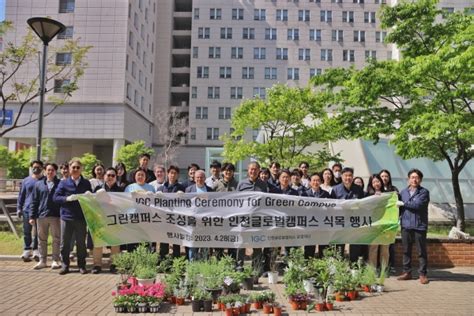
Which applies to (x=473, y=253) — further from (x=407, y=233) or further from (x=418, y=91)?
(x=418, y=91)

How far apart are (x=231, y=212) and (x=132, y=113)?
43.7m

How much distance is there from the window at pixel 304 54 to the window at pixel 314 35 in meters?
1.83

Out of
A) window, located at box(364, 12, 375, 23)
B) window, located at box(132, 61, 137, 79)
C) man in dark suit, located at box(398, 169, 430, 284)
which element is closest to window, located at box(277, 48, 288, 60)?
window, located at box(364, 12, 375, 23)

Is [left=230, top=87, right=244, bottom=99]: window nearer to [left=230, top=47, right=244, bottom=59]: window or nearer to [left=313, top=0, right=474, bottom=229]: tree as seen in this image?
[left=230, top=47, right=244, bottom=59]: window

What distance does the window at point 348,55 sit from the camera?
65.6 metres

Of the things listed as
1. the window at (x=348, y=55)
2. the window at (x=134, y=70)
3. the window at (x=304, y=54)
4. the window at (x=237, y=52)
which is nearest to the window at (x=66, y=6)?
the window at (x=134, y=70)

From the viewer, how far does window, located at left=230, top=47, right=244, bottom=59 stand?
6581cm

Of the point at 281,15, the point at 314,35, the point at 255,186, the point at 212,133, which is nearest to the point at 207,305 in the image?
the point at 255,186

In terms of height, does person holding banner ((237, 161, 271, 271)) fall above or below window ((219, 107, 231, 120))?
below

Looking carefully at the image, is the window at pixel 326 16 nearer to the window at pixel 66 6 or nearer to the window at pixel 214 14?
the window at pixel 214 14

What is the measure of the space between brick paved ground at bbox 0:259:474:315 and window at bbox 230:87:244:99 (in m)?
57.5

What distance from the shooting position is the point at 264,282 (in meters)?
8.25

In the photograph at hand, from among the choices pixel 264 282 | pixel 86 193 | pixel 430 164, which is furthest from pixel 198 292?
pixel 430 164

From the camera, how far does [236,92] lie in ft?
A: 215
